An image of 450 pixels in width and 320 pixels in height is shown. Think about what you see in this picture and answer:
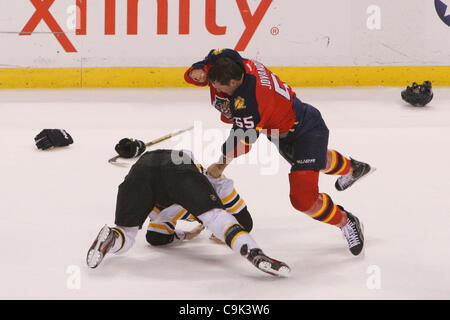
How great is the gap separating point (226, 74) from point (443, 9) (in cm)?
373

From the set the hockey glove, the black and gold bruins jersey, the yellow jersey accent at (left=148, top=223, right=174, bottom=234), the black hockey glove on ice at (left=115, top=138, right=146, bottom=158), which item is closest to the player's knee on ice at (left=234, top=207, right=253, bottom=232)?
the black and gold bruins jersey

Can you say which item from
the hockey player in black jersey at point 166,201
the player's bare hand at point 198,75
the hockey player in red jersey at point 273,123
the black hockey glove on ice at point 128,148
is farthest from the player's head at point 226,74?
the black hockey glove on ice at point 128,148

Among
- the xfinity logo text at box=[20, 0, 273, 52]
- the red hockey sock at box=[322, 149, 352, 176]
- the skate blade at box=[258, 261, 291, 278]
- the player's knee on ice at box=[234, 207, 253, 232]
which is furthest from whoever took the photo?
the xfinity logo text at box=[20, 0, 273, 52]

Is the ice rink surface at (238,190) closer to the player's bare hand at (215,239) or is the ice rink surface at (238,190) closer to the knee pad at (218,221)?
the player's bare hand at (215,239)

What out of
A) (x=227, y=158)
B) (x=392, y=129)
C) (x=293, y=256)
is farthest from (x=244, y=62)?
(x=392, y=129)

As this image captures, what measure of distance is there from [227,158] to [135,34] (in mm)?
3219

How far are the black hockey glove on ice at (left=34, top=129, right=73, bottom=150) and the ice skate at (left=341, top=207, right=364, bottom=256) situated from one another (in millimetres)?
2148

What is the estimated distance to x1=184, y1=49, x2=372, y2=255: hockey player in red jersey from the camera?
271 centimetres

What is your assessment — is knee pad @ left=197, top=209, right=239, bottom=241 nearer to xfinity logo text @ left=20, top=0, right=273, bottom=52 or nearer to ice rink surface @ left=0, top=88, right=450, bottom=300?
ice rink surface @ left=0, top=88, right=450, bottom=300

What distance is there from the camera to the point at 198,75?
9.18 ft

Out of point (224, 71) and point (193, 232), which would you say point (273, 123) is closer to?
point (224, 71)

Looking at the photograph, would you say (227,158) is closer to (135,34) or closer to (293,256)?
(293,256)

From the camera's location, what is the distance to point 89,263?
2600mm

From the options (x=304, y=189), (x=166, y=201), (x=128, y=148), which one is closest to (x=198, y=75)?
(x=166, y=201)
